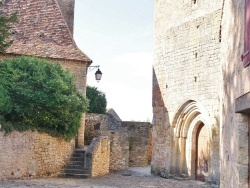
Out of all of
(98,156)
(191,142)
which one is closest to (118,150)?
(98,156)

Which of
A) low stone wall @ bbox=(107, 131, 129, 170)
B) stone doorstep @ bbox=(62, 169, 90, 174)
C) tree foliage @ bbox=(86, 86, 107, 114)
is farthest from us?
tree foliage @ bbox=(86, 86, 107, 114)

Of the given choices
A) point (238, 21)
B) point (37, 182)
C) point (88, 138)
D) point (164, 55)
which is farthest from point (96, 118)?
point (238, 21)

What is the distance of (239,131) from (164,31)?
12.1 m

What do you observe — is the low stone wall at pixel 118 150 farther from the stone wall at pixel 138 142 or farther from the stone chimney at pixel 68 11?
the stone chimney at pixel 68 11

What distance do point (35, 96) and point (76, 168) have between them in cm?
373

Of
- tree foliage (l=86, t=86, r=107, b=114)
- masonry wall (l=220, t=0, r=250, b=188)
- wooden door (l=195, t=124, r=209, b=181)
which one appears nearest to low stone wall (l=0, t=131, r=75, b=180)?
wooden door (l=195, t=124, r=209, b=181)

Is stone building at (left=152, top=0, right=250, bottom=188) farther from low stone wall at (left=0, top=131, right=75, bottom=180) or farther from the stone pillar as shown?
low stone wall at (left=0, top=131, right=75, bottom=180)

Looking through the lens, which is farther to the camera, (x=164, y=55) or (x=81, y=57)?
(x=81, y=57)

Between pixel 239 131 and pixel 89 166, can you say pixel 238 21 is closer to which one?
pixel 239 131

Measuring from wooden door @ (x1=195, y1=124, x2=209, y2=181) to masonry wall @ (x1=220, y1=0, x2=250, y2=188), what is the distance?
8.08 m

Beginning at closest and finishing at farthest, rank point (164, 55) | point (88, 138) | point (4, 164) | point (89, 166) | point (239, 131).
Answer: point (239, 131)
point (4, 164)
point (89, 166)
point (164, 55)
point (88, 138)

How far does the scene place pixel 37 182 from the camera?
1179 centimetres

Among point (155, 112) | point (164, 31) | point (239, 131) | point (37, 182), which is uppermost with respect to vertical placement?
point (164, 31)

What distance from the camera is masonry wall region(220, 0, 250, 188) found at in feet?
17.3
